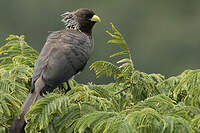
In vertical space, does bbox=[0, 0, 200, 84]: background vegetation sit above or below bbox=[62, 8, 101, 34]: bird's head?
below

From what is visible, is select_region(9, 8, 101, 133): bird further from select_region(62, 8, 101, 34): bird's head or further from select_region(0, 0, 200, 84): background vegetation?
select_region(0, 0, 200, 84): background vegetation

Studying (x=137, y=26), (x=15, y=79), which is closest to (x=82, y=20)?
(x=15, y=79)

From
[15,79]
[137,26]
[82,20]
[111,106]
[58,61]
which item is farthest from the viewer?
[137,26]

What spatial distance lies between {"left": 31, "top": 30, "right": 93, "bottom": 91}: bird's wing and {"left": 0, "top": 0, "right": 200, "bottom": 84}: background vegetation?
85.1 ft

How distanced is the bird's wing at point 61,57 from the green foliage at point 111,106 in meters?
0.21

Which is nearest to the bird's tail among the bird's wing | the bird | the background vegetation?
the bird

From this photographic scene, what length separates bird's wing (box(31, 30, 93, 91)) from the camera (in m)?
5.32

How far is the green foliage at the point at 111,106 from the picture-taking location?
137 inches

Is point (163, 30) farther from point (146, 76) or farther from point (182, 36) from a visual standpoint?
point (146, 76)

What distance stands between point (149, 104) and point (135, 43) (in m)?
37.8

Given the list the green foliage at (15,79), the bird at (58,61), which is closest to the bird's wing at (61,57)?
the bird at (58,61)

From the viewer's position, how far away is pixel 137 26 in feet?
150

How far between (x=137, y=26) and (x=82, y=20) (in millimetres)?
38730

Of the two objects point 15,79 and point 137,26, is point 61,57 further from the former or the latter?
point 137,26
